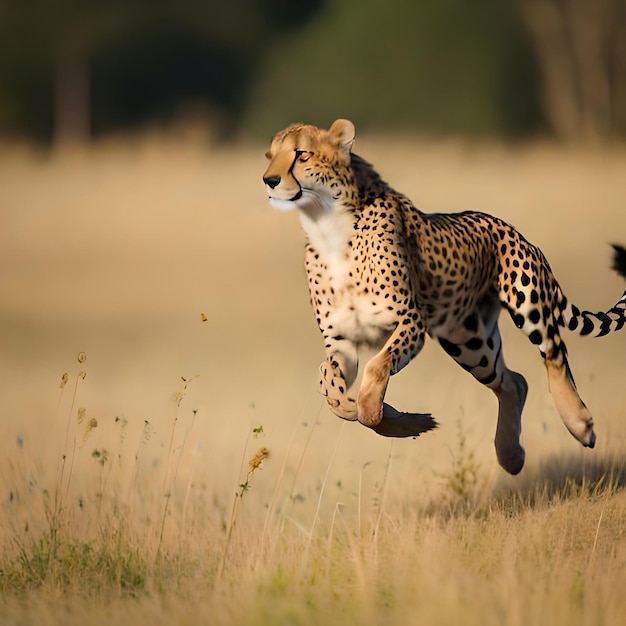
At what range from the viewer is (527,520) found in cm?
603

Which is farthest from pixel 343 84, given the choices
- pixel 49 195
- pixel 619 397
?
pixel 619 397

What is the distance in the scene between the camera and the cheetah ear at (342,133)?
19.3 ft

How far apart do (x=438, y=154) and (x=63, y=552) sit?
21.2 meters

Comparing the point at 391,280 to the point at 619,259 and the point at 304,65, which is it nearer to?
the point at 619,259

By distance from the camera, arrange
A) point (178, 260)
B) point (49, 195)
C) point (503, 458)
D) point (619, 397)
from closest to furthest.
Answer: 1. point (503, 458)
2. point (619, 397)
3. point (178, 260)
4. point (49, 195)

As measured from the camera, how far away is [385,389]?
5566 millimetres

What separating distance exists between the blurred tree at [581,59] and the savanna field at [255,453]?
15.4m

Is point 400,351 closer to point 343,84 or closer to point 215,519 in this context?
point 215,519

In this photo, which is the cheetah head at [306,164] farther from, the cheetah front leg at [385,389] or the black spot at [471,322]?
the black spot at [471,322]

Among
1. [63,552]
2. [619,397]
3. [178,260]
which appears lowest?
[63,552]

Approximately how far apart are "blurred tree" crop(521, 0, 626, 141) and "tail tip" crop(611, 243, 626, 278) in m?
28.2

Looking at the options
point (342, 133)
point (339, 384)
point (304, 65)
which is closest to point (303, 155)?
point (342, 133)

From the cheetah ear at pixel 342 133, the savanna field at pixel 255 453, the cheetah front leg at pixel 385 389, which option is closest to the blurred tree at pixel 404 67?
the savanna field at pixel 255 453

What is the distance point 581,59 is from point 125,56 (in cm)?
1089
